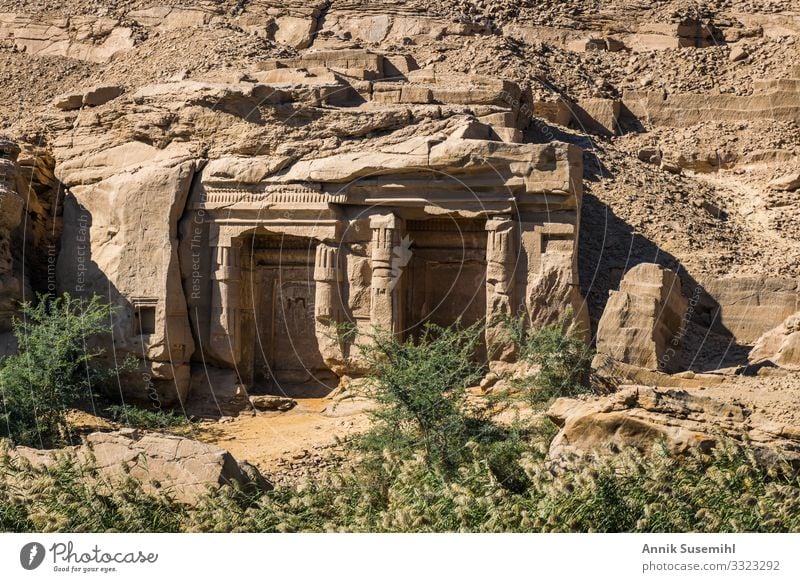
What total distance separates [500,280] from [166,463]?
793cm

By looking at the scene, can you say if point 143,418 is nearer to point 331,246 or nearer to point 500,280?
point 331,246

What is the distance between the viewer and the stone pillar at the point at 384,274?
23.0 m

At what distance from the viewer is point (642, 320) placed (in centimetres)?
2256

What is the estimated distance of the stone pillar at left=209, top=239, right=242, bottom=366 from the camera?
23.6 m

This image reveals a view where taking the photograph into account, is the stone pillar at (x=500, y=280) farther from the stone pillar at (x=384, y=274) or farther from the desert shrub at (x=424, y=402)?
the desert shrub at (x=424, y=402)

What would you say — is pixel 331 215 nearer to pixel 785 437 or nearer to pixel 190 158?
pixel 190 158

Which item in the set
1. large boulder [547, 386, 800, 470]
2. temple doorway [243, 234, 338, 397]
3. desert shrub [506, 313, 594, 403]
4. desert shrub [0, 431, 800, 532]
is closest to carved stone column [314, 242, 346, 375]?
temple doorway [243, 234, 338, 397]

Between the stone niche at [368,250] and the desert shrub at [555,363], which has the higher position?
the stone niche at [368,250]

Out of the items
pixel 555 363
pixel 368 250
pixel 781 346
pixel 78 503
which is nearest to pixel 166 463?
pixel 78 503

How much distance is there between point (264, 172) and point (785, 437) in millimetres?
10267

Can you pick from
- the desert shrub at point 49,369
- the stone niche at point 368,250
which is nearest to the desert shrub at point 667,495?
the stone niche at point 368,250

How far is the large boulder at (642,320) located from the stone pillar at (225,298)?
19.3ft

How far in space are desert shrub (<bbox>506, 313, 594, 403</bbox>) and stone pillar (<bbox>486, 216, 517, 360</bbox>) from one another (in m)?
0.95

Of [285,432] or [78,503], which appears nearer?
[78,503]
